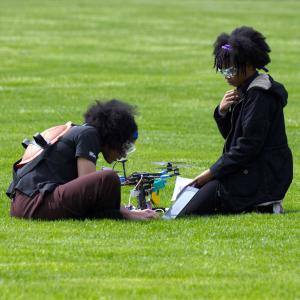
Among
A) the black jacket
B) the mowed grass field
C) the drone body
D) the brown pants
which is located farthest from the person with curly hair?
the black jacket

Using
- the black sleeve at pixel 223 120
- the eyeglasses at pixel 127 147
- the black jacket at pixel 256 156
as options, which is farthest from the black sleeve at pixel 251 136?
the eyeglasses at pixel 127 147

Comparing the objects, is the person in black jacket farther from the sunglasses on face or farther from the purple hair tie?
the sunglasses on face

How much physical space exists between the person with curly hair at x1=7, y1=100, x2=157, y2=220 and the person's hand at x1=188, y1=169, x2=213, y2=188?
2.48 ft

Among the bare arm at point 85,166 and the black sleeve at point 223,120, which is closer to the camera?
the bare arm at point 85,166

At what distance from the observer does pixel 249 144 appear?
32.8 ft

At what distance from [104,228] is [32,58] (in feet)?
67.2

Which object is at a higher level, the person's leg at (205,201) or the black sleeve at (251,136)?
Result: the black sleeve at (251,136)

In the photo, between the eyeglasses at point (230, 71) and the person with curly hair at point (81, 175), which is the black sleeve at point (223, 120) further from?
the person with curly hair at point (81, 175)

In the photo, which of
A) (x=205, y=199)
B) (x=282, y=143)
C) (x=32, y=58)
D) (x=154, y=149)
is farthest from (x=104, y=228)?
(x=32, y=58)

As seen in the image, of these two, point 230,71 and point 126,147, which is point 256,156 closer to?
point 230,71

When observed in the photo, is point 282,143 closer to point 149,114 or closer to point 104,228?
point 104,228

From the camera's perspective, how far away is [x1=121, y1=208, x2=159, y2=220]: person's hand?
9.67 m

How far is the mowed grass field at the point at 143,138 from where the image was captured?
7.45 metres

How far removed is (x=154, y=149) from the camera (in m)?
15.4
